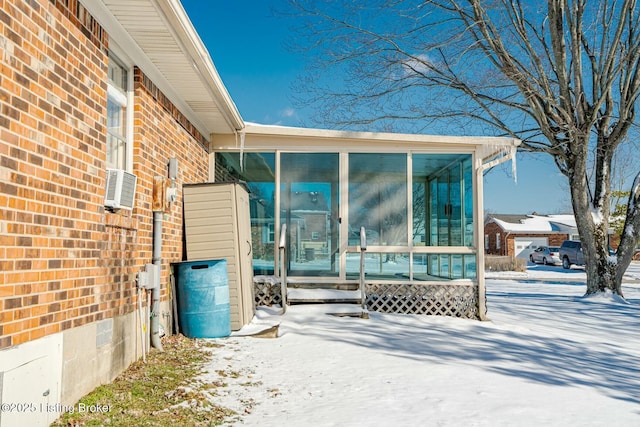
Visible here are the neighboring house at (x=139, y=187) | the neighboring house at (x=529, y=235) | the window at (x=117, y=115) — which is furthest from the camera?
the neighboring house at (x=529, y=235)

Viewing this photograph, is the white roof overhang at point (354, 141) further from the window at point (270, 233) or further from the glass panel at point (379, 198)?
the window at point (270, 233)

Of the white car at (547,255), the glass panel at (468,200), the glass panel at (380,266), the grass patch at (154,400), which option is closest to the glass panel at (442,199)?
the glass panel at (468,200)

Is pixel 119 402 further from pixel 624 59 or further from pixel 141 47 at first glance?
pixel 624 59

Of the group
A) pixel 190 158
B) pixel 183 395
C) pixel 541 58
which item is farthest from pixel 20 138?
pixel 541 58

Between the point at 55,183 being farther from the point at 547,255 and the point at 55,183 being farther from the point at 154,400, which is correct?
the point at 547,255

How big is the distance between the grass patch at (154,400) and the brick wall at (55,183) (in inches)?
21.1

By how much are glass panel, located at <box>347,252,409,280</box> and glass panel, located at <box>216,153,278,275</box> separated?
127 cm

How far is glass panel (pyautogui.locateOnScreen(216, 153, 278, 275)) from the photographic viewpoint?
312 inches

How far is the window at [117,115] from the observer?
435 centimetres

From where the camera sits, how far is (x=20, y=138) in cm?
269

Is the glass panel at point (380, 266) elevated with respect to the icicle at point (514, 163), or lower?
lower

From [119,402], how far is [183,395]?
1.42ft

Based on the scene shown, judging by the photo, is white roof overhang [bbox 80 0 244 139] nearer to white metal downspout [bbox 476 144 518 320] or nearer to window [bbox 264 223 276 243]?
window [bbox 264 223 276 243]

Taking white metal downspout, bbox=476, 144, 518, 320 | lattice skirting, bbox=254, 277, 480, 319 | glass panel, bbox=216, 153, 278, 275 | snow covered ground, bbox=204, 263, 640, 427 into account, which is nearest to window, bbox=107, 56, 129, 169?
snow covered ground, bbox=204, 263, 640, 427
